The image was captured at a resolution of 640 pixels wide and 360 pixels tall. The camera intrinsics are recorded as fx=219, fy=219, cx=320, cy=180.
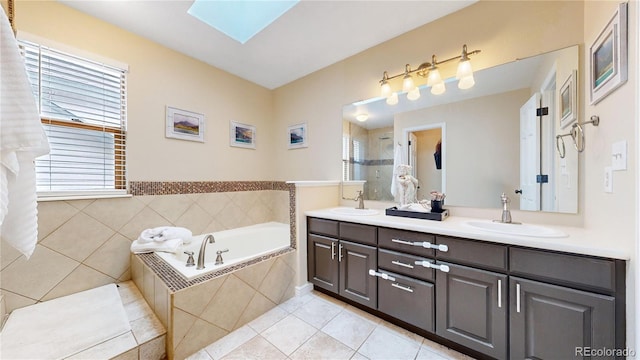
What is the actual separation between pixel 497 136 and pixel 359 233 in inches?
50.8

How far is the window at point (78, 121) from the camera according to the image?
5.64ft

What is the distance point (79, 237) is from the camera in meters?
1.83

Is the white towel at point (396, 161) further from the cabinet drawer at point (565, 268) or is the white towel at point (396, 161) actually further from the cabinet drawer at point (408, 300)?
the cabinet drawer at point (565, 268)

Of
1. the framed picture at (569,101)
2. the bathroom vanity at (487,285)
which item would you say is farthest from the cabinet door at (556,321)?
the framed picture at (569,101)

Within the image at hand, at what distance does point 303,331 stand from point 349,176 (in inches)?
60.0

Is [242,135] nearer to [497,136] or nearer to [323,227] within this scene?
[323,227]

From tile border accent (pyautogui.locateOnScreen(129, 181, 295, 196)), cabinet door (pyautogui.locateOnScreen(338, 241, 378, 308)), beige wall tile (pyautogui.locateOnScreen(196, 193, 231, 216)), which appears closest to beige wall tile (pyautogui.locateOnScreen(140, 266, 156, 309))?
tile border accent (pyautogui.locateOnScreen(129, 181, 295, 196))

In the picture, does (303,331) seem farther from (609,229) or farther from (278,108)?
(278,108)

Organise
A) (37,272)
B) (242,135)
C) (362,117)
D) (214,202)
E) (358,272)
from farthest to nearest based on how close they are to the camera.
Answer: (242,135), (214,202), (362,117), (358,272), (37,272)

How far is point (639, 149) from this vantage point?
2.75 feet

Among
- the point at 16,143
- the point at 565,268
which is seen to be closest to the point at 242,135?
the point at 16,143

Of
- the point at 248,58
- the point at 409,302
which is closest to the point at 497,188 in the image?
the point at 409,302

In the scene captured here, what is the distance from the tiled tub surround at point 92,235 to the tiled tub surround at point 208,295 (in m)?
0.25

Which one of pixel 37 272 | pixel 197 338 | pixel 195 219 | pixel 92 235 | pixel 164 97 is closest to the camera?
pixel 197 338
